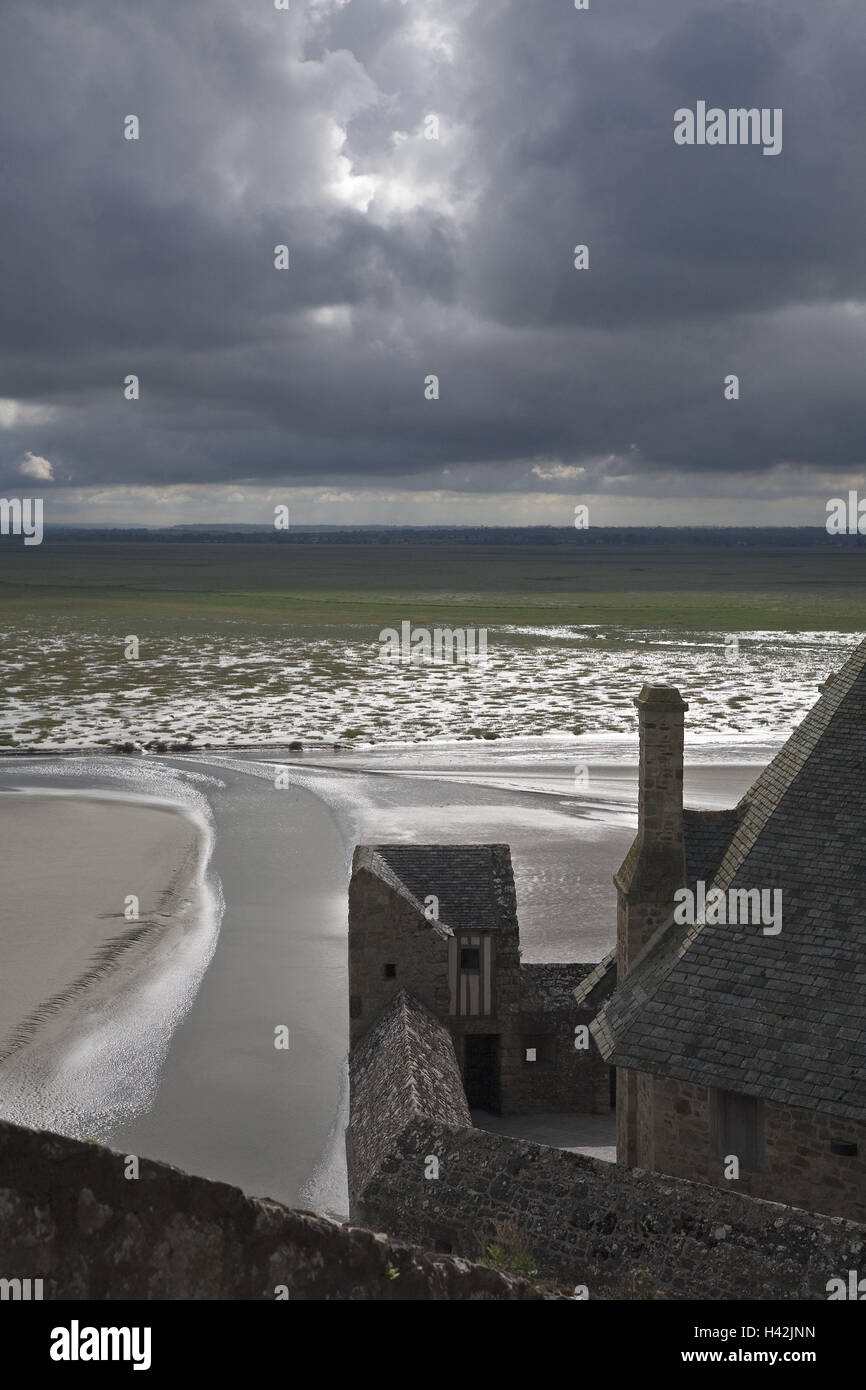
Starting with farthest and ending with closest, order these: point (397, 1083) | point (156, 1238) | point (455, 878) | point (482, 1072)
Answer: point (455, 878) < point (482, 1072) < point (397, 1083) < point (156, 1238)

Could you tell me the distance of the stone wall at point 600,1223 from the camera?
424 inches

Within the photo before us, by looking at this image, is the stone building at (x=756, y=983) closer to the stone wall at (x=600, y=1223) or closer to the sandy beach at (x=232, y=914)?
the stone wall at (x=600, y=1223)

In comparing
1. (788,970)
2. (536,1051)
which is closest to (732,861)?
(788,970)

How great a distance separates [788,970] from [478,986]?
332 inches

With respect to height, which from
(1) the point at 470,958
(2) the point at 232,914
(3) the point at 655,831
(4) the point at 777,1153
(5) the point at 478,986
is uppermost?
(3) the point at 655,831

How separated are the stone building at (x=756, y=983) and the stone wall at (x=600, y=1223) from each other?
1144 mm

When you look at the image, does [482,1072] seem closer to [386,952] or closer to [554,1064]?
[554,1064]

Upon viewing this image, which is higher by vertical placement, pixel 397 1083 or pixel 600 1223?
pixel 600 1223

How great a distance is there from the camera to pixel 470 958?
67.9 feet

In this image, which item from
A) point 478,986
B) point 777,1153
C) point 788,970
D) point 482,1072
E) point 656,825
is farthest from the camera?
point 482,1072

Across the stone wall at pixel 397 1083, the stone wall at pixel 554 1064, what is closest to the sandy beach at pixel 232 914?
the stone wall at pixel 397 1083

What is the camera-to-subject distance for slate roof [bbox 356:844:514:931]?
20781 millimetres

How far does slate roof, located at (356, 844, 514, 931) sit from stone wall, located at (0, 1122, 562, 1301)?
15.8 m
